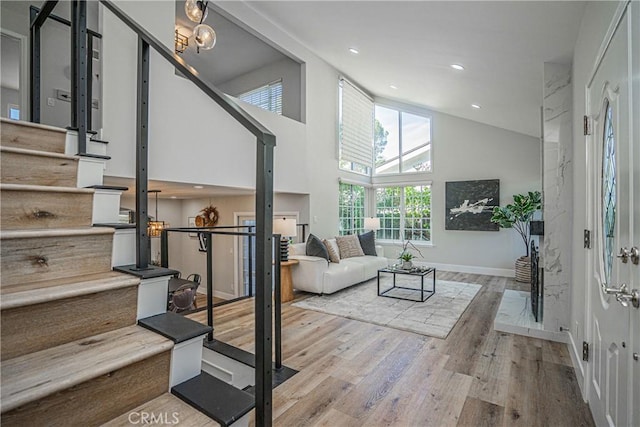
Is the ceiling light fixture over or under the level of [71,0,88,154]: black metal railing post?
over

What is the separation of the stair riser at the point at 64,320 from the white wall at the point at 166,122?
2174 mm

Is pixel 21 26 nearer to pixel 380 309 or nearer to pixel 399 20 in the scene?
pixel 399 20

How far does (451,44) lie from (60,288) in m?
4.09

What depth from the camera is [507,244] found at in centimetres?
Answer: 652

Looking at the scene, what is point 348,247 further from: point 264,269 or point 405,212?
point 264,269

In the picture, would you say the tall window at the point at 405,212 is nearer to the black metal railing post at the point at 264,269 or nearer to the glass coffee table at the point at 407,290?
the glass coffee table at the point at 407,290

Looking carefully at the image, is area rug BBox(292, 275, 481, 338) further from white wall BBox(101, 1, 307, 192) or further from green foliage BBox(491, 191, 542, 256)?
white wall BBox(101, 1, 307, 192)

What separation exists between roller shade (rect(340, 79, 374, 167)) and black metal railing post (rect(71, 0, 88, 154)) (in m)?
5.39

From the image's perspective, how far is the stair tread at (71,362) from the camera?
0.81 m

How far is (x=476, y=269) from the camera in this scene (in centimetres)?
681

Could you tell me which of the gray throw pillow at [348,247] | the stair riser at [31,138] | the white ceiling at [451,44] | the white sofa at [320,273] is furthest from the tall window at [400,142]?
the stair riser at [31,138]

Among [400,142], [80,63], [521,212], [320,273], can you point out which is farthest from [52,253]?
[400,142]

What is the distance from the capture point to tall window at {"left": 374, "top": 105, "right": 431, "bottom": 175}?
761cm

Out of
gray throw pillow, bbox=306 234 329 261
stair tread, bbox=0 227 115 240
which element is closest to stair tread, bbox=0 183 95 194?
stair tread, bbox=0 227 115 240
